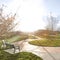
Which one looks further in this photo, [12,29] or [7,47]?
[7,47]

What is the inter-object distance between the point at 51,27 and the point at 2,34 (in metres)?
12.3

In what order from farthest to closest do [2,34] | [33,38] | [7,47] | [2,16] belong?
[33,38]
[7,47]
[2,16]
[2,34]

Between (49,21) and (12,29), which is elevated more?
(12,29)

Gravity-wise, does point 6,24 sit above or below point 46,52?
above

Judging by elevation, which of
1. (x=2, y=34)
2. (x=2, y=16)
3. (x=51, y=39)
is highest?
(x=2, y=16)

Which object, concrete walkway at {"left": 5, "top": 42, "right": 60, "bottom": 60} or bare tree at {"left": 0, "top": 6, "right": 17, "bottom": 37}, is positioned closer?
bare tree at {"left": 0, "top": 6, "right": 17, "bottom": 37}

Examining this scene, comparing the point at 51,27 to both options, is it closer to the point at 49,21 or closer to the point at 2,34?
the point at 49,21

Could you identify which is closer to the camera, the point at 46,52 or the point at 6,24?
the point at 6,24

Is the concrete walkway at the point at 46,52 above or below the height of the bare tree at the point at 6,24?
below

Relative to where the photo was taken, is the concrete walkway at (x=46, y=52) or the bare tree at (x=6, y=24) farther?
the concrete walkway at (x=46, y=52)

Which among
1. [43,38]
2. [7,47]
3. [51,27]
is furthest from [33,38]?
[7,47]

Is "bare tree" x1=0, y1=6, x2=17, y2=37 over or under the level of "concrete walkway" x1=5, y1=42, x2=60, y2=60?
over

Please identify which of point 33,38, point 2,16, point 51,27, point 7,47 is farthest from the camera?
point 51,27

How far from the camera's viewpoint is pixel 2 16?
20.9 ft
